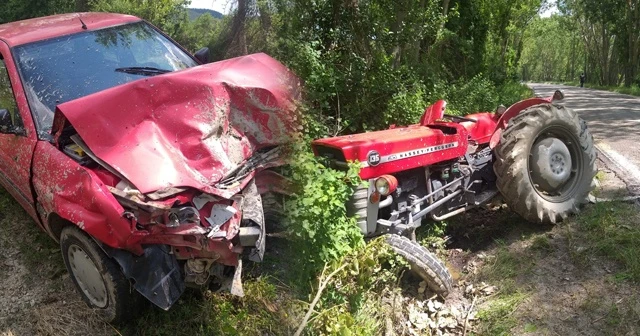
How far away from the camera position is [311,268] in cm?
370

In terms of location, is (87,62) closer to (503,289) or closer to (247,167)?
(247,167)

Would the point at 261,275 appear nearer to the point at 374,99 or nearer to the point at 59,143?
the point at 59,143

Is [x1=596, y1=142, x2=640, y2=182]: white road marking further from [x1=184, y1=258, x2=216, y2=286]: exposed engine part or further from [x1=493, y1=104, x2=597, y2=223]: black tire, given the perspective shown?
[x1=184, y1=258, x2=216, y2=286]: exposed engine part

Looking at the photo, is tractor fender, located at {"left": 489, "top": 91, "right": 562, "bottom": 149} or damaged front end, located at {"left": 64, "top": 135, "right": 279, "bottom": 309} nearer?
damaged front end, located at {"left": 64, "top": 135, "right": 279, "bottom": 309}

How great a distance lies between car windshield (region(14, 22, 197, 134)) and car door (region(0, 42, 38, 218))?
82 mm

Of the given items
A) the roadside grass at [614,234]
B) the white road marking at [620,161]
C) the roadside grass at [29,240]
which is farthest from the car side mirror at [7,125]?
the white road marking at [620,161]

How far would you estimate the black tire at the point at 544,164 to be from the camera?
4.54 m

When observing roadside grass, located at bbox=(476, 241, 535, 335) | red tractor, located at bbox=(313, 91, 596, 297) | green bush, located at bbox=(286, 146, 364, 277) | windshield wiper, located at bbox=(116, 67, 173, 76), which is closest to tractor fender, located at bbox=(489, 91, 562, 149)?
red tractor, located at bbox=(313, 91, 596, 297)

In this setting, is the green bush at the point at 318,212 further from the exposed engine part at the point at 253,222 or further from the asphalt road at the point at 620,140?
the asphalt road at the point at 620,140

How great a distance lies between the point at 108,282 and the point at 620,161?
6.44 meters

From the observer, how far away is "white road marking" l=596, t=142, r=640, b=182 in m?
6.06

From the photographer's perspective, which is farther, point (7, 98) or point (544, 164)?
point (544, 164)

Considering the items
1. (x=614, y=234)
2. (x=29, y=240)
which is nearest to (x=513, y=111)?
(x=614, y=234)

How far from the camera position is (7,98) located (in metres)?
4.35
